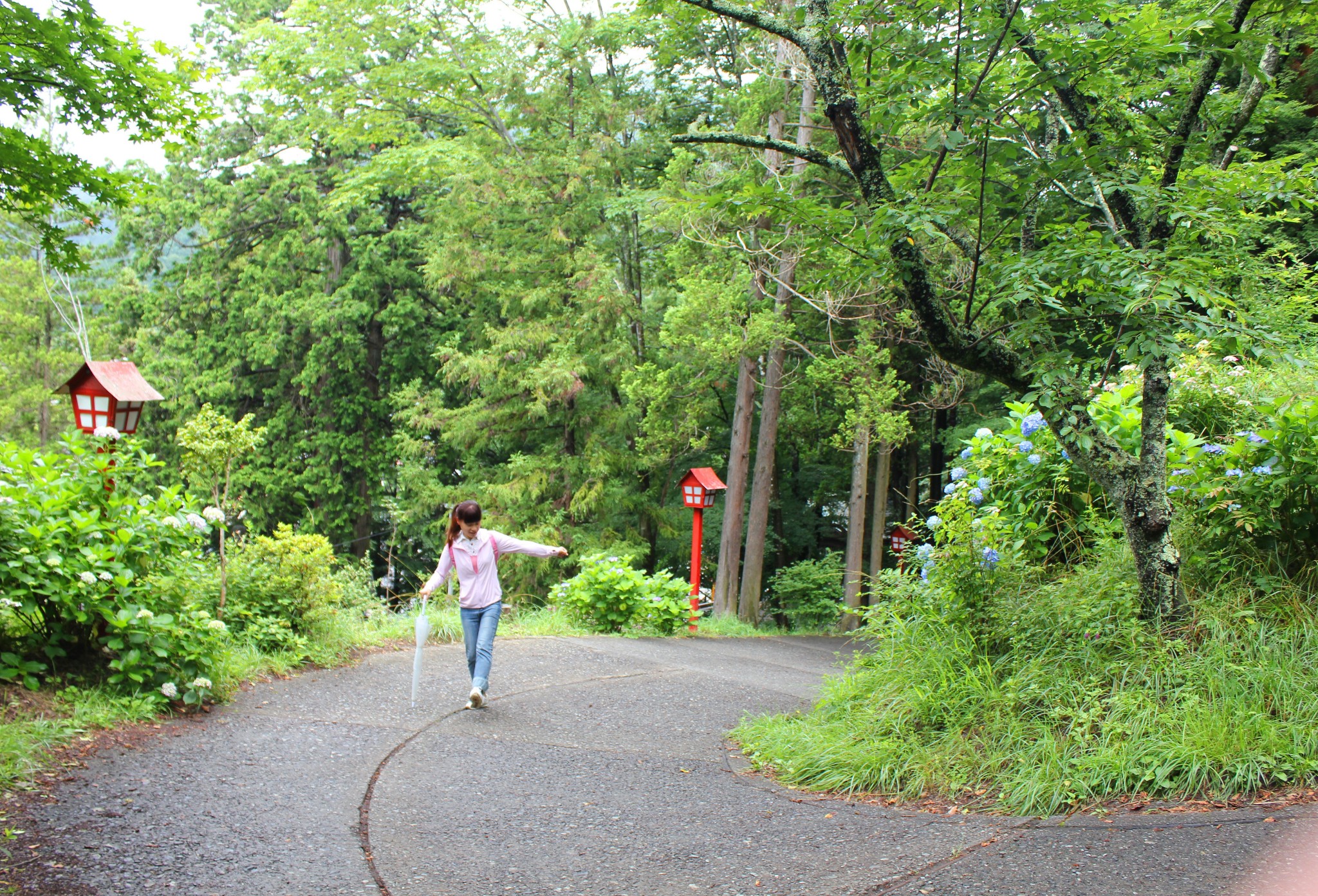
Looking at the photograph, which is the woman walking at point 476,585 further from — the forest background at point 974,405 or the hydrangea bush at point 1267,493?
the hydrangea bush at point 1267,493

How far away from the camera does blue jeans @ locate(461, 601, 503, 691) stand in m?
6.32

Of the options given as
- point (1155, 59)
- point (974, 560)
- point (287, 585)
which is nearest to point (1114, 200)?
point (1155, 59)

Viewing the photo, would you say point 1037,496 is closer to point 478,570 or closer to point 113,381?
point 478,570

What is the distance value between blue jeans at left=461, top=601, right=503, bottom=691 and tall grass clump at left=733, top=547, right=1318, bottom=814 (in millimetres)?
1928

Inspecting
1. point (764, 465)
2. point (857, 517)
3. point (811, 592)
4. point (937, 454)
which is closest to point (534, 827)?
point (764, 465)

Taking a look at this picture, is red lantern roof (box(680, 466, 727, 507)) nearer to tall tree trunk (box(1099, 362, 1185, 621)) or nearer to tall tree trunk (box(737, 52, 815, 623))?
tall tree trunk (box(737, 52, 815, 623))

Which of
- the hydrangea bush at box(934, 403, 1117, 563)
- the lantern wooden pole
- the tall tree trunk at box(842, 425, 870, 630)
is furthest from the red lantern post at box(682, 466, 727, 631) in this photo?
the hydrangea bush at box(934, 403, 1117, 563)

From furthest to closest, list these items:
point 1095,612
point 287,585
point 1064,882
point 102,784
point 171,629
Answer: point 287,585 < point 171,629 < point 1095,612 < point 102,784 < point 1064,882

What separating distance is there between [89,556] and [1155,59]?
6362 millimetres

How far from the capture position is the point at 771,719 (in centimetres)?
589

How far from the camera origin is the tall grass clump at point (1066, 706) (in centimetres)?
388

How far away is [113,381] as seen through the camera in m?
7.90

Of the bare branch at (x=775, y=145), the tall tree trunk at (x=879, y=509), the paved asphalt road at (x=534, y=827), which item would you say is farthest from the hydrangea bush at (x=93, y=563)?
the tall tree trunk at (x=879, y=509)

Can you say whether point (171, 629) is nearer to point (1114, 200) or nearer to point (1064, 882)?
point (1064, 882)
